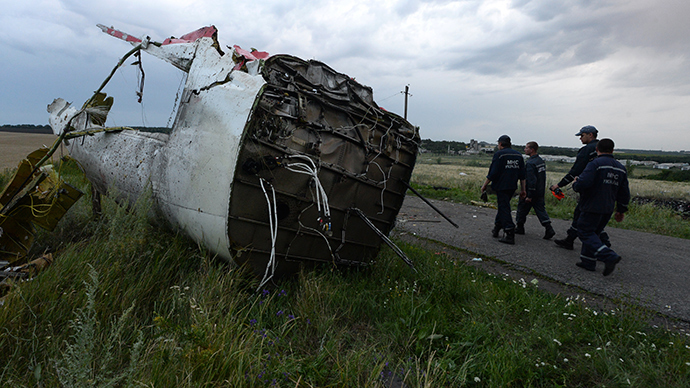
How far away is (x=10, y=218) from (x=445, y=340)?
15.2 feet

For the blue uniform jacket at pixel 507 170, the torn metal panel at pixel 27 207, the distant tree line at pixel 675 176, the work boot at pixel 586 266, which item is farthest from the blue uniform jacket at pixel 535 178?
the distant tree line at pixel 675 176

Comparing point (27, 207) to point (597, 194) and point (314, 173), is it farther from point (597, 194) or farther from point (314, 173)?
point (597, 194)

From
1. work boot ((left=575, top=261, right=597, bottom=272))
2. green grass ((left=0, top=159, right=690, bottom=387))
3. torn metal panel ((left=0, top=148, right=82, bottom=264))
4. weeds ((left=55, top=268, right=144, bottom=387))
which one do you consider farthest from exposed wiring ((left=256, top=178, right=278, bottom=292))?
work boot ((left=575, top=261, right=597, bottom=272))

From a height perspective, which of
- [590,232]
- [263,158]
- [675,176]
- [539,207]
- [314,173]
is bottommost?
[590,232]

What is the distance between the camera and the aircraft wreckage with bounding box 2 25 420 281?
322 centimetres

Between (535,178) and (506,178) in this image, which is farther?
(535,178)

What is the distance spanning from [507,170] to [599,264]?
2.09 metres

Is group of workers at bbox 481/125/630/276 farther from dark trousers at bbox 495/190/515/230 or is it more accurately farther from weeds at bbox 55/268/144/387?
weeds at bbox 55/268/144/387

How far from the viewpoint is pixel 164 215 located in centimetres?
385

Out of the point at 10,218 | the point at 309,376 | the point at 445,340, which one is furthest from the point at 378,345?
the point at 10,218

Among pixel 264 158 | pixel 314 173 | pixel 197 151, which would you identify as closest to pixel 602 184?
pixel 314 173

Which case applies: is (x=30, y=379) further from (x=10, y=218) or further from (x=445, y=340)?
(x=445, y=340)

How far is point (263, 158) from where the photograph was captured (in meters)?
3.21

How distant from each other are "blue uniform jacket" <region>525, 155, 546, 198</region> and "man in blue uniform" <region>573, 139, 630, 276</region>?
1724 mm
